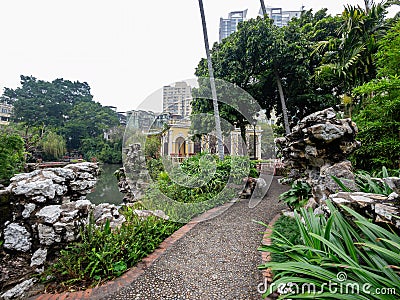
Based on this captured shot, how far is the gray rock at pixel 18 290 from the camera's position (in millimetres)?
1793

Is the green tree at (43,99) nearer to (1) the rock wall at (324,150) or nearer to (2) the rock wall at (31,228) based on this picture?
(2) the rock wall at (31,228)

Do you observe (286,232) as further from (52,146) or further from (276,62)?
(52,146)

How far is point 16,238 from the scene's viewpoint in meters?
1.92

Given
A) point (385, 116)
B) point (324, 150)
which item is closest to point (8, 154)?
point (324, 150)

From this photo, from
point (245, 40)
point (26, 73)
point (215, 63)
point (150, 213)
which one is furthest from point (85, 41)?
point (26, 73)

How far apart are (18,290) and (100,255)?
2.31 ft

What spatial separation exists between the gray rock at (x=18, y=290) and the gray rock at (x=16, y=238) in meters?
0.29

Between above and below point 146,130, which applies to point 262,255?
below

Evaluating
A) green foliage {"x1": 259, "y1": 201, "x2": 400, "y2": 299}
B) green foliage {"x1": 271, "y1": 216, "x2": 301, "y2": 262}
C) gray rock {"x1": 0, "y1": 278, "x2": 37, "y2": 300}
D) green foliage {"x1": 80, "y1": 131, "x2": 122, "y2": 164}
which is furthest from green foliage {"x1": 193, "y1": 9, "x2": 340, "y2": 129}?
green foliage {"x1": 80, "y1": 131, "x2": 122, "y2": 164}

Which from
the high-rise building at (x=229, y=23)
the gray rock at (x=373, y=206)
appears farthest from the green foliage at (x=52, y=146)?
the gray rock at (x=373, y=206)

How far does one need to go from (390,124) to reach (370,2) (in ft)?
17.8

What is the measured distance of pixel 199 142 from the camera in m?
9.95

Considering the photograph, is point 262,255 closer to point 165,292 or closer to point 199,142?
point 165,292

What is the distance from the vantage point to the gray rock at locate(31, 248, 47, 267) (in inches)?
77.4
